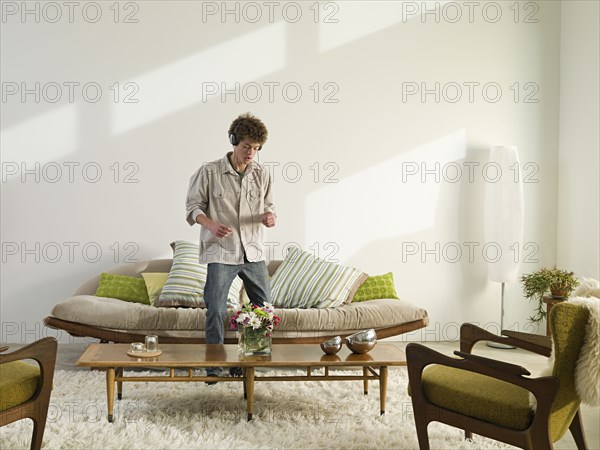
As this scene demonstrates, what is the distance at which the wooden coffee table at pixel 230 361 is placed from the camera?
3.43m

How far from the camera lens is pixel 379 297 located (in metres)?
5.26

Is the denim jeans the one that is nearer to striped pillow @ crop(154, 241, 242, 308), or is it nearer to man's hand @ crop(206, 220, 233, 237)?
man's hand @ crop(206, 220, 233, 237)

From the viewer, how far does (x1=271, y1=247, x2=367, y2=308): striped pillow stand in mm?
5008

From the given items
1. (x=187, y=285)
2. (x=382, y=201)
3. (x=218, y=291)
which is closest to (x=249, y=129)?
(x=218, y=291)

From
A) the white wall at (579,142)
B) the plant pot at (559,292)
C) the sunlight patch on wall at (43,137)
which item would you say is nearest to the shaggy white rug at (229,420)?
the plant pot at (559,292)

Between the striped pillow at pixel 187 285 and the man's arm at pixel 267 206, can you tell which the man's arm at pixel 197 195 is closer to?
the man's arm at pixel 267 206

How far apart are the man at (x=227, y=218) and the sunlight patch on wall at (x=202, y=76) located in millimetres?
1732

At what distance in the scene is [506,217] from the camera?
570 centimetres

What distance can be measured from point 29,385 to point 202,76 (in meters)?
3.50

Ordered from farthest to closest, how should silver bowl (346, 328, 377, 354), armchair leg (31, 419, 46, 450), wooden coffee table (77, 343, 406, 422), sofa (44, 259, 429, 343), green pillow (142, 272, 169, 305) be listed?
green pillow (142, 272, 169, 305), sofa (44, 259, 429, 343), silver bowl (346, 328, 377, 354), wooden coffee table (77, 343, 406, 422), armchair leg (31, 419, 46, 450)

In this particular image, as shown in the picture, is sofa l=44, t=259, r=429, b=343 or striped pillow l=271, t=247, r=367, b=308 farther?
striped pillow l=271, t=247, r=367, b=308

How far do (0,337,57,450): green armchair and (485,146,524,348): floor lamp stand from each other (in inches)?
150

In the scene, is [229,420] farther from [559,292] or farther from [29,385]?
[559,292]

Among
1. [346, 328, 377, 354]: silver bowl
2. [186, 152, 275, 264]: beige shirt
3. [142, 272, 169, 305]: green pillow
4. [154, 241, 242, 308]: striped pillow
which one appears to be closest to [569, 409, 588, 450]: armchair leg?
[346, 328, 377, 354]: silver bowl
